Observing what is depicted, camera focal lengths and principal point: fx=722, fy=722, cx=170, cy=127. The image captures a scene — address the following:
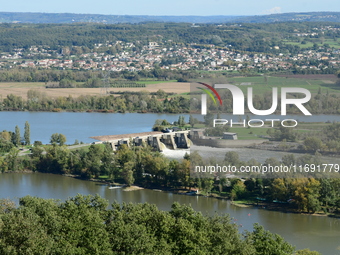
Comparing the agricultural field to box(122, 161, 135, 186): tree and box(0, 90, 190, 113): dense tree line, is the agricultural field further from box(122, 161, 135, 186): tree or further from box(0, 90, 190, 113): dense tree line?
box(122, 161, 135, 186): tree

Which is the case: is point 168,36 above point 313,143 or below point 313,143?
below

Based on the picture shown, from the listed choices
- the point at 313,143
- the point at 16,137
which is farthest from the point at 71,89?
the point at 313,143

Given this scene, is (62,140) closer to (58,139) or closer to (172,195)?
(58,139)

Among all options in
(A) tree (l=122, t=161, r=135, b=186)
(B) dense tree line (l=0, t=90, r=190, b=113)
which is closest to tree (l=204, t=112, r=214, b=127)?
(A) tree (l=122, t=161, r=135, b=186)

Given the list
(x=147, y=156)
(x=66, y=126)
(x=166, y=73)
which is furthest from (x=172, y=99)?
(x=147, y=156)

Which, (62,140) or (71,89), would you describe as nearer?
(62,140)

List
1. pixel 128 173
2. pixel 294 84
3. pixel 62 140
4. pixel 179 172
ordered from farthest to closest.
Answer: pixel 62 140 < pixel 128 173 < pixel 179 172 < pixel 294 84
